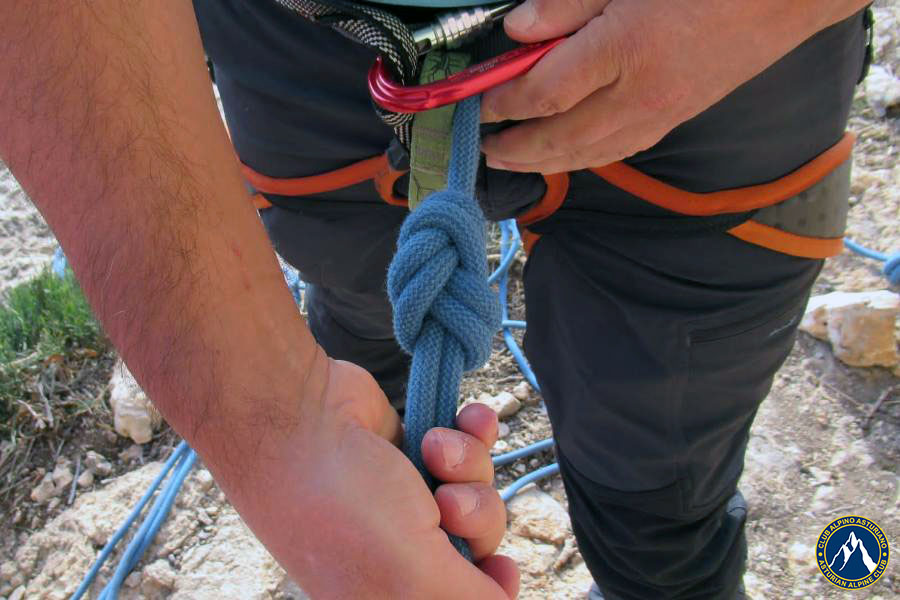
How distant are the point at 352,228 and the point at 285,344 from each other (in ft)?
1.62

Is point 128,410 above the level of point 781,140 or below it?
below

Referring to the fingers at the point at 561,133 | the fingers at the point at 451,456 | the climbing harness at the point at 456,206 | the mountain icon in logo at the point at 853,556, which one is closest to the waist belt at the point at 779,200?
the climbing harness at the point at 456,206

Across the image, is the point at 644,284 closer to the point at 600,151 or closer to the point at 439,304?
the point at 600,151

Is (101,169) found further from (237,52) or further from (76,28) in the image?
(237,52)

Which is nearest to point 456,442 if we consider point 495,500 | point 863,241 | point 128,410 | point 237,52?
point 495,500

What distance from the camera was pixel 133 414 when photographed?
5.12ft

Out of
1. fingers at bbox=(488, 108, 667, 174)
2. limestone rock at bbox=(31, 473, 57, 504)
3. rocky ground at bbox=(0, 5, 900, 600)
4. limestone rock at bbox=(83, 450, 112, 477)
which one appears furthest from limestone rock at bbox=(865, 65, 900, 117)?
limestone rock at bbox=(31, 473, 57, 504)

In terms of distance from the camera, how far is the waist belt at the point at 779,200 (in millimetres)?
762

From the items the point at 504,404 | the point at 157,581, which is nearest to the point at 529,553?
the point at 504,404

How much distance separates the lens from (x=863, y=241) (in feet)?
5.64

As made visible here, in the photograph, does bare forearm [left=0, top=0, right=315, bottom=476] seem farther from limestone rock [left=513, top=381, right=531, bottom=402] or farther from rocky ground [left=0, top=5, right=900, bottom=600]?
limestone rock [left=513, top=381, right=531, bottom=402]

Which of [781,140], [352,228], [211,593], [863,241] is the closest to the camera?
[781,140]

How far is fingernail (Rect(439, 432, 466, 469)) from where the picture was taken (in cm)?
55

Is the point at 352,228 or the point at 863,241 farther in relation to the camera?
the point at 863,241
